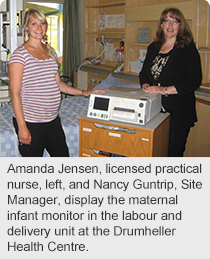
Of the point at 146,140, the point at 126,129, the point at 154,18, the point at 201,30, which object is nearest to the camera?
the point at 146,140

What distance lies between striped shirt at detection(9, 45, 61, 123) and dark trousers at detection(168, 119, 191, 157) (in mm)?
828

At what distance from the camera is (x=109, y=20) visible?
4777mm

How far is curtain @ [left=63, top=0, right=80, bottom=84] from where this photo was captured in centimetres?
528

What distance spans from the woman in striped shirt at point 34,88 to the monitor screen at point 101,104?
0.27 m

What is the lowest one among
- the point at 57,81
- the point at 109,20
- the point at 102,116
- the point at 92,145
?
the point at 92,145

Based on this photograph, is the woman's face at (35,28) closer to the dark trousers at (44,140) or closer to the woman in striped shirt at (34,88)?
the woman in striped shirt at (34,88)

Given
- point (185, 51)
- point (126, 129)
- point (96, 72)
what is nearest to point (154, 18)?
point (96, 72)

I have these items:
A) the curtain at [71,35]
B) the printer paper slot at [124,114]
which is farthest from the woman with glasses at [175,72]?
the curtain at [71,35]

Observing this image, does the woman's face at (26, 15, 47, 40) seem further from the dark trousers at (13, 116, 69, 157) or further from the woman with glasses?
the woman with glasses

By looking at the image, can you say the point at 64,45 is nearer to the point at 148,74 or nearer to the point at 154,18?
the point at 154,18

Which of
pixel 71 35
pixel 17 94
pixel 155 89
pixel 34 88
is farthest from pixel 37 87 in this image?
pixel 71 35

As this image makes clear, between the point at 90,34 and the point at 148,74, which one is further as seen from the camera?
the point at 90,34

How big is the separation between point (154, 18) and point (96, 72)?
1294 mm

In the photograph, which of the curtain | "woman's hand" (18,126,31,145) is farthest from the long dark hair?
the curtain
